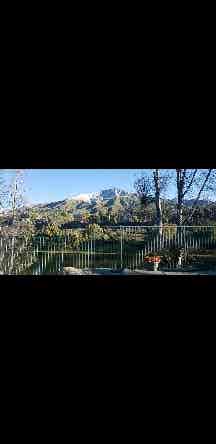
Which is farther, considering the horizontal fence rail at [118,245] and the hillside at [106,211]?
the hillside at [106,211]

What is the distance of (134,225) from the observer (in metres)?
7.03

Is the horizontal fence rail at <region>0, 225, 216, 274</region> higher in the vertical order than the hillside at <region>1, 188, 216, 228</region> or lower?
lower

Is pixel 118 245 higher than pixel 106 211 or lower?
lower

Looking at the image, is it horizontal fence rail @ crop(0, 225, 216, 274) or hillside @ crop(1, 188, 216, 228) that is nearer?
horizontal fence rail @ crop(0, 225, 216, 274)

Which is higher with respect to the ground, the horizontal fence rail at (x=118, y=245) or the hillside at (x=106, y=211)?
the hillside at (x=106, y=211)

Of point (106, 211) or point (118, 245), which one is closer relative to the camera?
point (118, 245)
